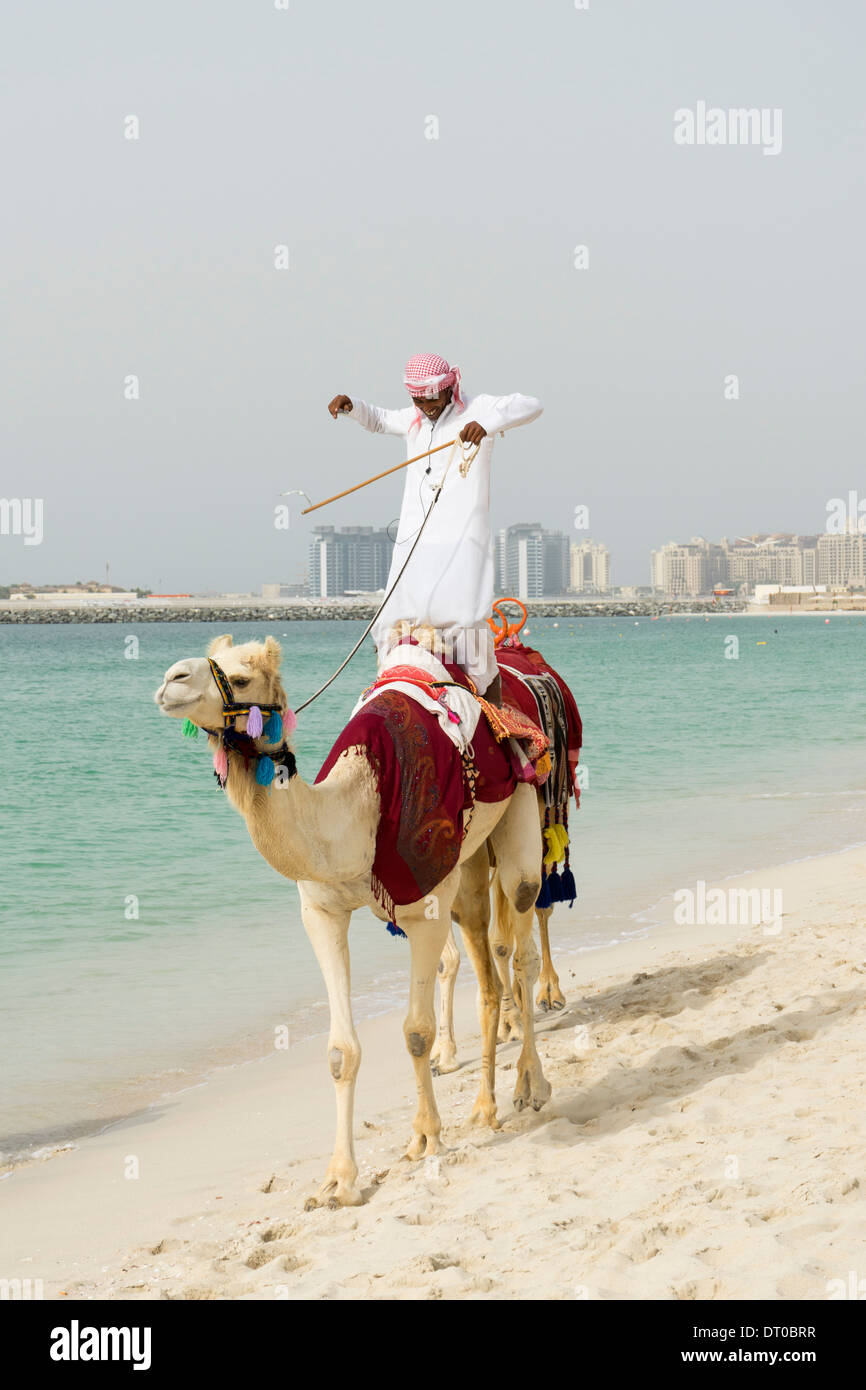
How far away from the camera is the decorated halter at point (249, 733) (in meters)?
4.09

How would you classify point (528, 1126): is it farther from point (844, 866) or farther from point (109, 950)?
point (844, 866)

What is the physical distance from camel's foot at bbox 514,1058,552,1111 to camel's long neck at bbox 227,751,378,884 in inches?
67.8

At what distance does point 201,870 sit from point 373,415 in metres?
8.57

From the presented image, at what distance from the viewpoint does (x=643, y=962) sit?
9.09 meters

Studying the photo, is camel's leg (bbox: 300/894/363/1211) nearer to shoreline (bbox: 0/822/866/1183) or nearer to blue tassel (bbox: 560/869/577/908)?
shoreline (bbox: 0/822/866/1183)

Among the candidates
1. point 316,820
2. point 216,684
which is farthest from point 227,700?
point 316,820

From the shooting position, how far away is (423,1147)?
5391 mm

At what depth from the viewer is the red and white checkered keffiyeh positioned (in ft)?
18.5

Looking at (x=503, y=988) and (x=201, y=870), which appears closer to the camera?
(x=503, y=988)

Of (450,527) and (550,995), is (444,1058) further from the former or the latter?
(450,527)

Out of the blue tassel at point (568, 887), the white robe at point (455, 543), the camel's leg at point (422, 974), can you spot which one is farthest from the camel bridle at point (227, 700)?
the blue tassel at point (568, 887)

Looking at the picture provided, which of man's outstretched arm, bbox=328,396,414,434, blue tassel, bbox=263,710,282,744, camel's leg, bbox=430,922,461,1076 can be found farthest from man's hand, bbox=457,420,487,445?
camel's leg, bbox=430,922,461,1076

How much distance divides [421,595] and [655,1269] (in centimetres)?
290

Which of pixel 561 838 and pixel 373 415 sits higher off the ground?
pixel 373 415
